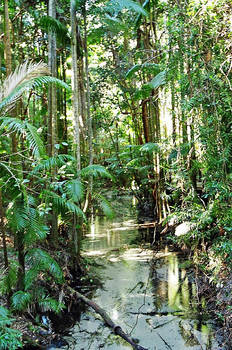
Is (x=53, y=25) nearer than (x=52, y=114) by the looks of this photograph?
Yes

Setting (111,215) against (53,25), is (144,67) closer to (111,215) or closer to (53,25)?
(53,25)

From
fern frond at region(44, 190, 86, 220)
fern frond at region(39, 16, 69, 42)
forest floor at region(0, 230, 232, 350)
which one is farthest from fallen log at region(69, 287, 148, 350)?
fern frond at region(39, 16, 69, 42)

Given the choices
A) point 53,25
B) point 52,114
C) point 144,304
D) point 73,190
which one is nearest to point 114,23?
point 53,25

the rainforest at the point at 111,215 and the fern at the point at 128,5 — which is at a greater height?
the fern at the point at 128,5

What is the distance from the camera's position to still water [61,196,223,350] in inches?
176

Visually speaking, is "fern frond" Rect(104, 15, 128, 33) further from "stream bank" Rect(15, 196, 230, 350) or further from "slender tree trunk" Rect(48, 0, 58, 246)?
"stream bank" Rect(15, 196, 230, 350)

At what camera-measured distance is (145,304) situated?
5.54m

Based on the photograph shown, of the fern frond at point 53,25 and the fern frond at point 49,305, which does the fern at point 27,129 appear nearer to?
the fern frond at point 49,305

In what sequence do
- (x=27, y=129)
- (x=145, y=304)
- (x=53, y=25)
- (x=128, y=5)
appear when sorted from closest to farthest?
(x=27, y=129) → (x=145, y=304) → (x=53, y=25) → (x=128, y=5)

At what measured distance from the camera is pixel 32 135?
350 centimetres

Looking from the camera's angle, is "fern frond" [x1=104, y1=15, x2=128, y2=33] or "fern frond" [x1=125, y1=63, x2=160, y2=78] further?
"fern frond" [x1=125, y1=63, x2=160, y2=78]

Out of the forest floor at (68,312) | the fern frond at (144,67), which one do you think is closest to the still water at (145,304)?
the forest floor at (68,312)

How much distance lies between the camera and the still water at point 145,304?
14.7ft

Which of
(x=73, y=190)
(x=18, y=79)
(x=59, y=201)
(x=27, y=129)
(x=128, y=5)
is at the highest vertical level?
(x=128, y=5)
